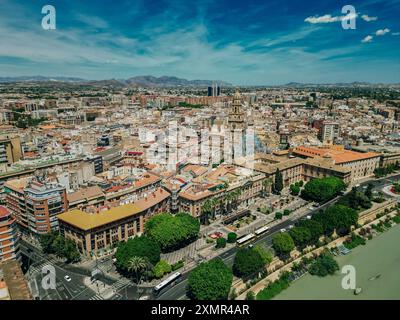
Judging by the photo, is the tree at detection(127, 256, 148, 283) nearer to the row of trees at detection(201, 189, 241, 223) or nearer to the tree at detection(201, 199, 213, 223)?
the tree at detection(201, 199, 213, 223)

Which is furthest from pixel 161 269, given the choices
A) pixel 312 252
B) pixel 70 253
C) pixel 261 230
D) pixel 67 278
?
pixel 312 252

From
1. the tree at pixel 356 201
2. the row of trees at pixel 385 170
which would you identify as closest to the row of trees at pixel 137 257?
the tree at pixel 356 201

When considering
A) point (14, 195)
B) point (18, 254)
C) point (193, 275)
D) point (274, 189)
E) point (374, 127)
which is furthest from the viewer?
point (374, 127)

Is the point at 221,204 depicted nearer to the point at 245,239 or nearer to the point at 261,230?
the point at 261,230

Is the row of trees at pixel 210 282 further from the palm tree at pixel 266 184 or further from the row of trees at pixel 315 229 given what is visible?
the palm tree at pixel 266 184
